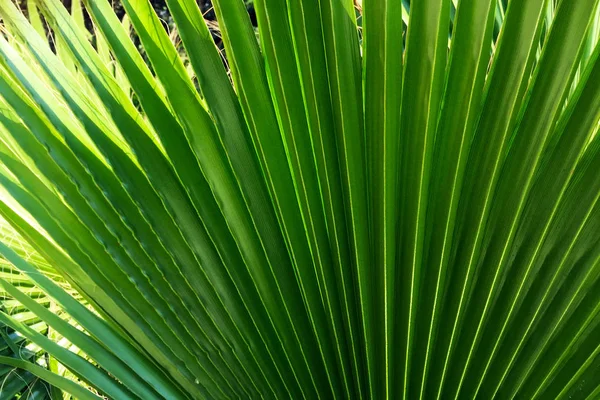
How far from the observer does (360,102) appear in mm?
635

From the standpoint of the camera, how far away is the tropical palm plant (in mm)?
597

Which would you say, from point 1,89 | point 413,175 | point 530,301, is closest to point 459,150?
point 413,175

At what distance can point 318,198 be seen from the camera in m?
0.69

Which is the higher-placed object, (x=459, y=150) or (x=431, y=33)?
(x=431, y=33)

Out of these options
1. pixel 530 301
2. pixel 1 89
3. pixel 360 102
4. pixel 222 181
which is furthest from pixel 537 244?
pixel 1 89

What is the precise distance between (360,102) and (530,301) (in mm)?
318

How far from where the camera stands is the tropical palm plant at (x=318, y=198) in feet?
1.96

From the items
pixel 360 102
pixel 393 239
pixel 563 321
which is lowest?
pixel 563 321

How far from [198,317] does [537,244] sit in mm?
425

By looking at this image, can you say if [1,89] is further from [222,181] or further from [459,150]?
[459,150]

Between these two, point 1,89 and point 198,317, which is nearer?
point 1,89

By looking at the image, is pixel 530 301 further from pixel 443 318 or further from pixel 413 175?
pixel 413 175

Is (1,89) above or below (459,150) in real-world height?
above

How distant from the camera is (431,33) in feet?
1.91
